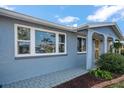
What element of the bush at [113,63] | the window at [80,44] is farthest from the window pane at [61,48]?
the bush at [113,63]

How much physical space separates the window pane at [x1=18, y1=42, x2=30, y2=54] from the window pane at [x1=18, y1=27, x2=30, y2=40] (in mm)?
299

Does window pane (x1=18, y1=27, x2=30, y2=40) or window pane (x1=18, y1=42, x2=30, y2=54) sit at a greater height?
window pane (x1=18, y1=27, x2=30, y2=40)

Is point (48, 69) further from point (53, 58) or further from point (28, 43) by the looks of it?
point (28, 43)

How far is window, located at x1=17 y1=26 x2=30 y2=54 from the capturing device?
8.52m

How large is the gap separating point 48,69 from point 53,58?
0.87 metres

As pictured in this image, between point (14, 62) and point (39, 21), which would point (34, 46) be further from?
point (14, 62)

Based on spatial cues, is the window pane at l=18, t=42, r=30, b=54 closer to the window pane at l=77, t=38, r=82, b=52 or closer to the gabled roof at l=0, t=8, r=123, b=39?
the gabled roof at l=0, t=8, r=123, b=39

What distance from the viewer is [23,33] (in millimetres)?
8727

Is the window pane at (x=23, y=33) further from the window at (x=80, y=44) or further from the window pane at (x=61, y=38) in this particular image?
the window at (x=80, y=44)

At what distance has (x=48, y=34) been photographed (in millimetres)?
10672

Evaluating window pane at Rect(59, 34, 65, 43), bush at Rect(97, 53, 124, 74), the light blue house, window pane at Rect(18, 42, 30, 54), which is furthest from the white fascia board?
bush at Rect(97, 53, 124, 74)

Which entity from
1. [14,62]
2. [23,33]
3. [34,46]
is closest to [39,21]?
[23,33]

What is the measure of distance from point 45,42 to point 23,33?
2.16 metres
